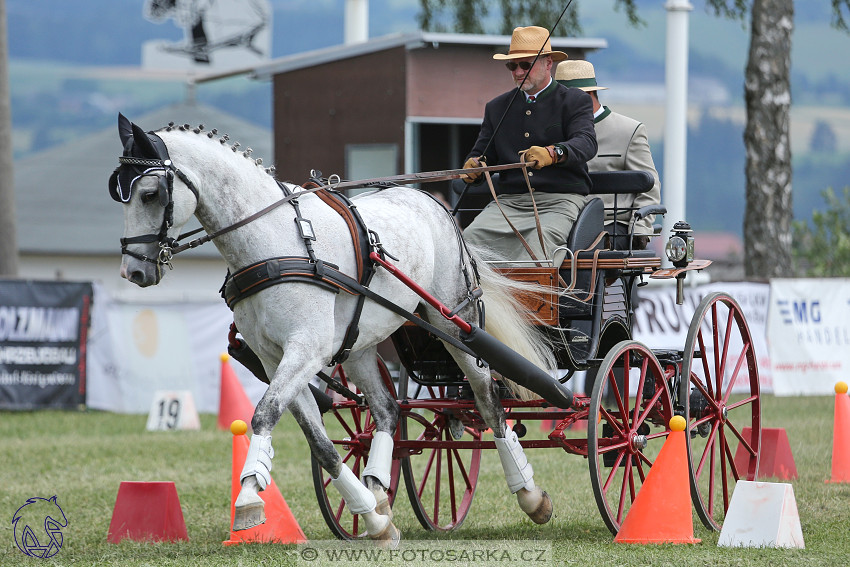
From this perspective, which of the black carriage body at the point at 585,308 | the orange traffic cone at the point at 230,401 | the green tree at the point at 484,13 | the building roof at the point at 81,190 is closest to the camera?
the black carriage body at the point at 585,308

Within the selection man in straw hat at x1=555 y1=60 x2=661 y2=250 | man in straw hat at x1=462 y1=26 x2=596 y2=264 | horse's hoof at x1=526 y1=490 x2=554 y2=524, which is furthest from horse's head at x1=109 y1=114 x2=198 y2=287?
man in straw hat at x1=555 y1=60 x2=661 y2=250

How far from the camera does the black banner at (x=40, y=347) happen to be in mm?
13195

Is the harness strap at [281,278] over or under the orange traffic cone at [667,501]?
over

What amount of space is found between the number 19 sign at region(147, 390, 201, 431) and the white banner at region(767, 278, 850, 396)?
685cm

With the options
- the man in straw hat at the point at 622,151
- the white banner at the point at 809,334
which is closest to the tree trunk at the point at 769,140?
the white banner at the point at 809,334

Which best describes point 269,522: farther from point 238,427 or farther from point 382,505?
point 382,505

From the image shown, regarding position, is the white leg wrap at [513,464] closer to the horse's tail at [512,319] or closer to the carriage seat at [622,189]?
the horse's tail at [512,319]

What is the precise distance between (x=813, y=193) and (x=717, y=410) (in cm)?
7030

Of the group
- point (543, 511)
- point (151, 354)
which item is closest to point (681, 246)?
point (543, 511)

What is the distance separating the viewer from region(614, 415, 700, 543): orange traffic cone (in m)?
5.67

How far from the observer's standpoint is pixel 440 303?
5.76 metres

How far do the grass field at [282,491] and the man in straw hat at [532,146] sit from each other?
5.37ft

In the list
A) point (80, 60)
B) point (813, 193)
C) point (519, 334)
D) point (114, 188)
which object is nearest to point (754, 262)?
point (519, 334)

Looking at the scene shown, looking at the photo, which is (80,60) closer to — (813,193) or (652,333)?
(813,193)
